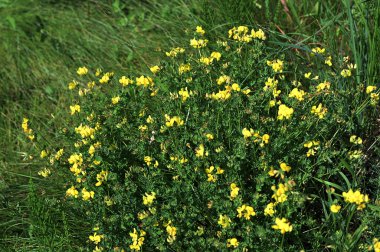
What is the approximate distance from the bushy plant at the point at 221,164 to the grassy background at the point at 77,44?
199mm

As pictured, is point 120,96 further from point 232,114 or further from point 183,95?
point 232,114

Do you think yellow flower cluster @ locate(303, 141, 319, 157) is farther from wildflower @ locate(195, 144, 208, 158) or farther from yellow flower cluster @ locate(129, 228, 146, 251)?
yellow flower cluster @ locate(129, 228, 146, 251)

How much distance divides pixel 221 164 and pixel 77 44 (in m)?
1.95

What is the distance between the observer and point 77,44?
3963 mm

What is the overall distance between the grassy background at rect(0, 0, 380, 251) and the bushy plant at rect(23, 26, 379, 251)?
199 millimetres

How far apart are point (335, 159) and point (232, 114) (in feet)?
1.63

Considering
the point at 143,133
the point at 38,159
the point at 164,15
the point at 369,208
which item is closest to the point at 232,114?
the point at 143,133

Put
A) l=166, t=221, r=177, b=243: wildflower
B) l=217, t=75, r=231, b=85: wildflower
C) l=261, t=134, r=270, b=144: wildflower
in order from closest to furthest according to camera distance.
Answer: l=166, t=221, r=177, b=243: wildflower → l=261, t=134, r=270, b=144: wildflower → l=217, t=75, r=231, b=85: wildflower

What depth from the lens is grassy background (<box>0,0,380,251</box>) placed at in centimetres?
284

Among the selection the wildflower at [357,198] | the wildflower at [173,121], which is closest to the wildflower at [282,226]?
the wildflower at [357,198]

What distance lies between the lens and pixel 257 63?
8.99 ft

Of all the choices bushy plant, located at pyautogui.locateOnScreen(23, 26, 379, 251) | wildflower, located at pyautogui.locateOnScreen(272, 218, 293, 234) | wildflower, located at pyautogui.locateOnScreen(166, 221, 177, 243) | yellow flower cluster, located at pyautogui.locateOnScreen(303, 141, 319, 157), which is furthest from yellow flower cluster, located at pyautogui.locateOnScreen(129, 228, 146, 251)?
yellow flower cluster, located at pyautogui.locateOnScreen(303, 141, 319, 157)

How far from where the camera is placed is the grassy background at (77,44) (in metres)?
2.84

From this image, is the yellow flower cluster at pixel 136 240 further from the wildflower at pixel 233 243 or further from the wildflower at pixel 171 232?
the wildflower at pixel 233 243
